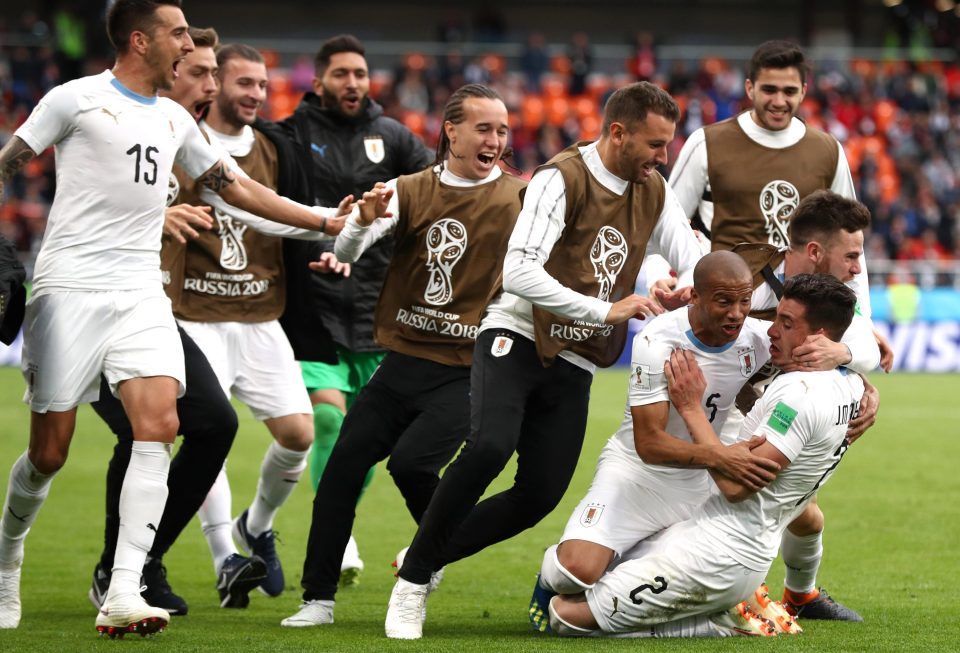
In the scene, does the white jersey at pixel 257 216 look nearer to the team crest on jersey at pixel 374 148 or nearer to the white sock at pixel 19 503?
the white sock at pixel 19 503

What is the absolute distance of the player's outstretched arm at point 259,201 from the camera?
626cm

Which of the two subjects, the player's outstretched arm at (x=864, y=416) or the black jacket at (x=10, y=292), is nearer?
the black jacket at (x=10, y=292)

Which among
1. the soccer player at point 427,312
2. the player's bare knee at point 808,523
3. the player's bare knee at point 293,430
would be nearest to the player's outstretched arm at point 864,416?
the player's bare knee at point 808,523

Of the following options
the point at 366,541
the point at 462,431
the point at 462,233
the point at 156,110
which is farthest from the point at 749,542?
the point at 366,541

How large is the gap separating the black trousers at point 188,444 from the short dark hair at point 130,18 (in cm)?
133

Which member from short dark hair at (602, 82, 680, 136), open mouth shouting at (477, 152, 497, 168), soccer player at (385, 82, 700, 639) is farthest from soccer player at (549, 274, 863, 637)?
open mouth shouting at (477, 152, 497, 168)

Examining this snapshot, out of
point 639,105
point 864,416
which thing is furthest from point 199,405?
point 864,416

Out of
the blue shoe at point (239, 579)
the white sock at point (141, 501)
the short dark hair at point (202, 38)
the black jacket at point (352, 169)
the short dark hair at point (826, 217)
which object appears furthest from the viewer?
the black jacket at point (352, 169)

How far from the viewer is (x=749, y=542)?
18.3 ft

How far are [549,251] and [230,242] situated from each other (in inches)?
86.5

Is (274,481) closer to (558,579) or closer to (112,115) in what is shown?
(558,579)

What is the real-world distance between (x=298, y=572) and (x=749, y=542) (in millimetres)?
3321

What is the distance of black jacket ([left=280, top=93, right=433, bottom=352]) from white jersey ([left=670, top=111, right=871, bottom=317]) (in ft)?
5.71

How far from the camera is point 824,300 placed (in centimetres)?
558
